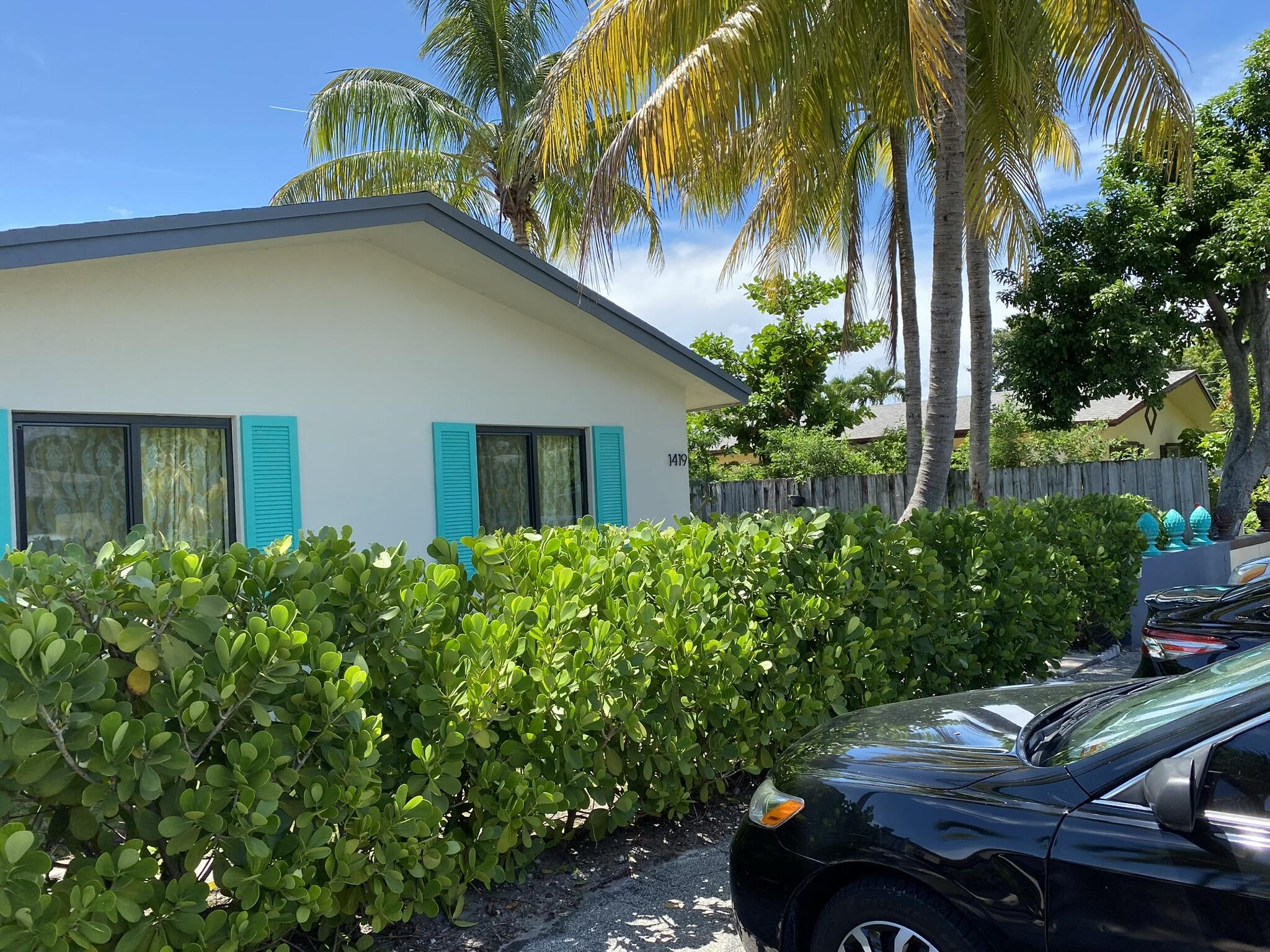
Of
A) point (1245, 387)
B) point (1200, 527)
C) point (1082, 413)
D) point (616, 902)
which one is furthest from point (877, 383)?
point (616, 902)

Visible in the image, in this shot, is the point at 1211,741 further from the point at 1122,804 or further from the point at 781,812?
the point at 781,812

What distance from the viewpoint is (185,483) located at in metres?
7.57

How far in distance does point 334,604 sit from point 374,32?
17.7 m

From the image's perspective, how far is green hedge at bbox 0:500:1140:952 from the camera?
9.37 ft

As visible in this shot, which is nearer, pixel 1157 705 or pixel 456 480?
pixel 1157 705

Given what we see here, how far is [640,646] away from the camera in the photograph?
4.47 meters

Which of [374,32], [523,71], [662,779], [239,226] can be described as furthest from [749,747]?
[374,32]

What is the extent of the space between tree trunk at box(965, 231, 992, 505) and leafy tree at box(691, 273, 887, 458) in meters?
10.9

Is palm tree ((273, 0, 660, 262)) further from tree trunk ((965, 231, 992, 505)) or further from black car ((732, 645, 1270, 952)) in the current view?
black car ((732, 645, 1270, 952))

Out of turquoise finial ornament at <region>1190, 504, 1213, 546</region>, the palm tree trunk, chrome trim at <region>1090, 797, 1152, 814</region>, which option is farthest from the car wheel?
the palm tree trunk

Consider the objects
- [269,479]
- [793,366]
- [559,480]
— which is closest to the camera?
[269,479]

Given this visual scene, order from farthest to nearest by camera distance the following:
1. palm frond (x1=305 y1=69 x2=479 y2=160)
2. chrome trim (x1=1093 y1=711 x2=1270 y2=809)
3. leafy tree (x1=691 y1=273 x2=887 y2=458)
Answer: leafy tree (x1=691 y1=273 x2=887 y2=458), palm frond (x1=305 y1=69 x2=479 y2=160), chrome trim (x1=1093 y1=711 x2=1270 y2=809)

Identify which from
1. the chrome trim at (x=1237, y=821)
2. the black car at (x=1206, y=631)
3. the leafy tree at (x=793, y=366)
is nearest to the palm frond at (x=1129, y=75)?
the black car at (x=1206, y=631)

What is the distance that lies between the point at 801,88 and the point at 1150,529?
21.4 ft
